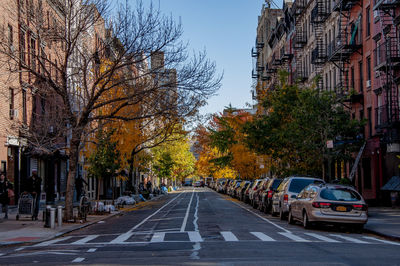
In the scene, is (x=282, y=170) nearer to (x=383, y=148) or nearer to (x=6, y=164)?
(x=383, y=148)

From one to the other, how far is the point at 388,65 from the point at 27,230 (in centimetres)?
2021

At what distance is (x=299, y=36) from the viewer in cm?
5603

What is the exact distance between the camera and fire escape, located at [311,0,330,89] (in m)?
46.1

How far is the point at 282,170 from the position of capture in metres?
39.4

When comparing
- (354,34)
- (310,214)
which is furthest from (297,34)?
(310,214)

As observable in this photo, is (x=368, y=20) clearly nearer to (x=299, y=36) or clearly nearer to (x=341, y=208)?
(x=299, y=36)

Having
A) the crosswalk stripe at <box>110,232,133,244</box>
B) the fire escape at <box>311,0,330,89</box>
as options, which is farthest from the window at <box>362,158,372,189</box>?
the crosswalk stripe at <box>110,232,133,244</box>

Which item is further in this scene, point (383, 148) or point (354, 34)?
point (354, 34)

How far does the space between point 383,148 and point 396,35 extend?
260 inches

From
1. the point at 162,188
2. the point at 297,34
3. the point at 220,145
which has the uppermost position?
the point at 297,34

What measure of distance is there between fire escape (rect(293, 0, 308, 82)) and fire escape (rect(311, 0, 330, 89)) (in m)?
5.43

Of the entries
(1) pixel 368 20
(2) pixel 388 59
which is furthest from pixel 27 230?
(1) pixel 368 20

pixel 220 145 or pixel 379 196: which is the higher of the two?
pixel 220 145

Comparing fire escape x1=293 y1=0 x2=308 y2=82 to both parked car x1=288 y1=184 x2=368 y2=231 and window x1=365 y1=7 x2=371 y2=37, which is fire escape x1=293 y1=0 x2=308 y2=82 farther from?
parked car x1=288 y1=184 x2=368 y2=231
